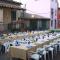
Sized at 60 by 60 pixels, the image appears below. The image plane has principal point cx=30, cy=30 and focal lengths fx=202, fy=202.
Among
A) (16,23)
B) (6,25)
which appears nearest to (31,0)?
(16,23)

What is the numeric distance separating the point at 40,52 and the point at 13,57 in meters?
1.16

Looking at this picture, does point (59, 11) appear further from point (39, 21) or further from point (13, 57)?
point (13, 57)

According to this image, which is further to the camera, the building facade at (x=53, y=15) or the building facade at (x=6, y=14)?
the building facade at (x=53, y=15)

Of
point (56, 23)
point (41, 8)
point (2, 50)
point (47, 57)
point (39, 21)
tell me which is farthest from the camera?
point (56, 23)

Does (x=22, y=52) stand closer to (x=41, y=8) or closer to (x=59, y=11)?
(x=41, y=8)

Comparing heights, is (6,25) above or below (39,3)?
below

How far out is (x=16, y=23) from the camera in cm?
1934

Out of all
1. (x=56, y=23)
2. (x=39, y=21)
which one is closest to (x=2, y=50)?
(x=39, y=21)

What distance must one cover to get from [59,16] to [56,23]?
1.47 metres

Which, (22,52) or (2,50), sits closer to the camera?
(22,52)

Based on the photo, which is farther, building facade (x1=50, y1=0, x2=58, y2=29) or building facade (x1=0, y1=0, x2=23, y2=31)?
building facade (x1=50, y1=0, x2=58, y2=29)

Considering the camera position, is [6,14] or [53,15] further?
[53,15]

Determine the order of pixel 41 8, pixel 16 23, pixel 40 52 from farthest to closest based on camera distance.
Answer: pixel 41 8
pixel 16 23
pixel 40 52

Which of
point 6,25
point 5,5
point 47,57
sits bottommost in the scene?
point 47,57
